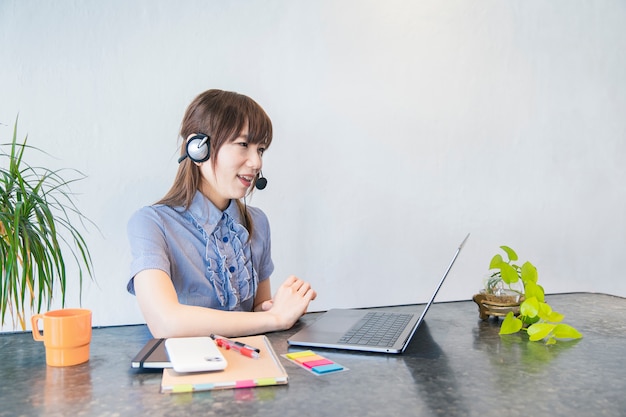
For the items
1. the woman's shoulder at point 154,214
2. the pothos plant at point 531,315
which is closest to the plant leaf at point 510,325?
the pothos plant at point 531,315

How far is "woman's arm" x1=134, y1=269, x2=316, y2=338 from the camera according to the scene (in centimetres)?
118

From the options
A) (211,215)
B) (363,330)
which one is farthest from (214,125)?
(363,330)

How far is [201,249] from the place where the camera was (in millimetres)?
1539

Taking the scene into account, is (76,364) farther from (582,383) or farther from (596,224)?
(596,224)

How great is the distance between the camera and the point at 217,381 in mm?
843

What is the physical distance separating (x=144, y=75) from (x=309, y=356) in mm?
1584

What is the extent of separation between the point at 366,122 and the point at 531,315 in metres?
1.50

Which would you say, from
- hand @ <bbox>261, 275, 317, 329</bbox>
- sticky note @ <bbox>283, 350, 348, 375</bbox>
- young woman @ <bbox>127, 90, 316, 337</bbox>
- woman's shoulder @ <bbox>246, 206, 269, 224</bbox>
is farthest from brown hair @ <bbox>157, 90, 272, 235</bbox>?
sticky note @ <bbox>283, 350, 348, 375</bbox>

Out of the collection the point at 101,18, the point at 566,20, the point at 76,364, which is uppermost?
the point at 566,20

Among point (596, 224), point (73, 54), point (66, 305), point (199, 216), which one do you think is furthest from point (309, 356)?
point (596, 224)

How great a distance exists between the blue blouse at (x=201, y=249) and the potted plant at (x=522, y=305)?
2.31 ft

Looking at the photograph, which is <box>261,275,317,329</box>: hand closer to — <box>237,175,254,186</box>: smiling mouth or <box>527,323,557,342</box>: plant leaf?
<box>237,175,254,186</box>: smiling mouth

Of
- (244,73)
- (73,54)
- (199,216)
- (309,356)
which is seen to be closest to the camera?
(309,356)

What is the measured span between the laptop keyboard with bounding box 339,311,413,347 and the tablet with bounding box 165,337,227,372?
0.30 meters
